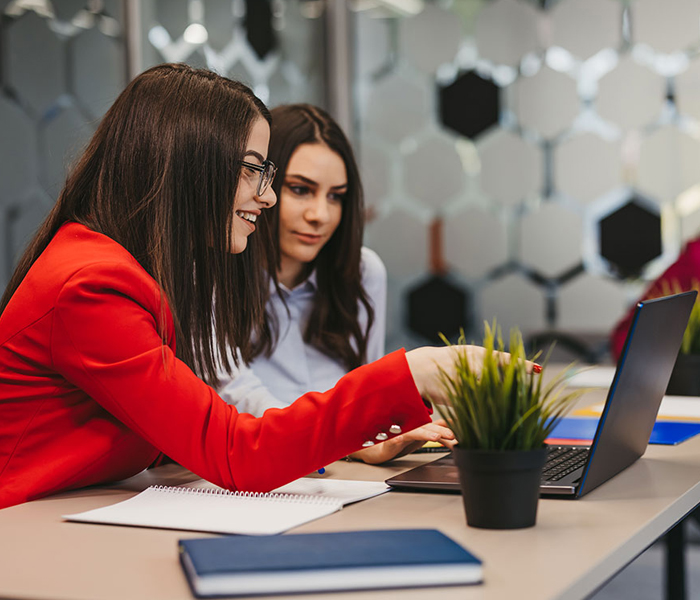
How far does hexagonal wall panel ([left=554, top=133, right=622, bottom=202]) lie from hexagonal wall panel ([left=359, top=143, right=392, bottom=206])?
0.80m

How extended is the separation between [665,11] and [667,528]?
3.09 meters

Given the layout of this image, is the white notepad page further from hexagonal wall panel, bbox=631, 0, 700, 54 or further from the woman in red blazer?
hexagonal wall panel, bbox=631, 0, 700, 54

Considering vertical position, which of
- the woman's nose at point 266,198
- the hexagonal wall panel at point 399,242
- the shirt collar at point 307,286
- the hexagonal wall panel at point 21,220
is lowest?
the hexagonal wall panel at point 399,242

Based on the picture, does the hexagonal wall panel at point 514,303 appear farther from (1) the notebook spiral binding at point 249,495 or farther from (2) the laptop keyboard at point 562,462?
(1) the notebook spiral binding at point 249,495

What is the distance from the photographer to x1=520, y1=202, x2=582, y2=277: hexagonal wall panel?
386cm

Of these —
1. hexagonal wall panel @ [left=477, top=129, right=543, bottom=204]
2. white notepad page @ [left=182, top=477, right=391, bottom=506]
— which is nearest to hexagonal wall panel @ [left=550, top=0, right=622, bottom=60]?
hexagonal wall panel @ [left=477, top=129, right=543, bottom=204]

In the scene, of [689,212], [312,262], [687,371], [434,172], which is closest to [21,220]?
[312,262]

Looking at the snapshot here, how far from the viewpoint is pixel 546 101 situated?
3.87 metres

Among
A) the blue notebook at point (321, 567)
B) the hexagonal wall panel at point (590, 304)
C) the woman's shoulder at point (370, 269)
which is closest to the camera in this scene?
the blue notebook at point (321, 567)

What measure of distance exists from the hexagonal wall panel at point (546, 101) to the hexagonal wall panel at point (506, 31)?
128 mm

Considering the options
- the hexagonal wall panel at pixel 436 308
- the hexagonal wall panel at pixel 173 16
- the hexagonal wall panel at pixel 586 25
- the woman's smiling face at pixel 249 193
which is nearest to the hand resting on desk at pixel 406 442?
the woman's smiling face at pixel 249 193

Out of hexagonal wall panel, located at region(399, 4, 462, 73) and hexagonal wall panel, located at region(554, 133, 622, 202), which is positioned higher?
hexagonal wall panel, located at region(399, 4, 462, 73)

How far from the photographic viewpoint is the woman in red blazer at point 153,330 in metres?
1.13

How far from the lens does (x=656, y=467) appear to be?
130 centimetres
